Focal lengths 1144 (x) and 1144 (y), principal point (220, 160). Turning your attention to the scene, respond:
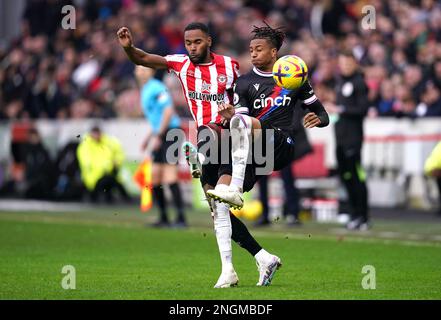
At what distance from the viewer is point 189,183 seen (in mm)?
23188

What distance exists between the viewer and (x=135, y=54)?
33.3 ft

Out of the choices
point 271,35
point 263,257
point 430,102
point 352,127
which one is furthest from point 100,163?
point 263,257

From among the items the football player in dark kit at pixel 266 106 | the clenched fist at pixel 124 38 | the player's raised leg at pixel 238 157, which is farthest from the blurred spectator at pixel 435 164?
the clenched fist at pixel 124 38

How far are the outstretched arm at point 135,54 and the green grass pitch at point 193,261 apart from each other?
196 cm

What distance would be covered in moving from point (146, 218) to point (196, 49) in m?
9.35

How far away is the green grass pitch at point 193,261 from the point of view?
372 inches

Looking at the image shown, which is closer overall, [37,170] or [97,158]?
[97,158]

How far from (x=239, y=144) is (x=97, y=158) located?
13.9m

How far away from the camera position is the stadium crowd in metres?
20.9

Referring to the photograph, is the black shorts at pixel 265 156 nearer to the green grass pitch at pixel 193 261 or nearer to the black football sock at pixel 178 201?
the green grass pitch at pixel 193 261

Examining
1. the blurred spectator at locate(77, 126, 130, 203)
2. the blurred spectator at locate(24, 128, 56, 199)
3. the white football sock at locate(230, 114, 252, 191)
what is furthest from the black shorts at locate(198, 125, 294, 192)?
the blurred spectator at locate(24, 128, 56, 199)

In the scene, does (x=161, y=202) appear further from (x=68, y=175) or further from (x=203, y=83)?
(x=68, y=175)

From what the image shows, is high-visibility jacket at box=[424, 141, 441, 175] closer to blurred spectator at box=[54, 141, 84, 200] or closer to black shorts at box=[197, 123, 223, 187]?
black shorts at box=[197, 123, 223, 187]
